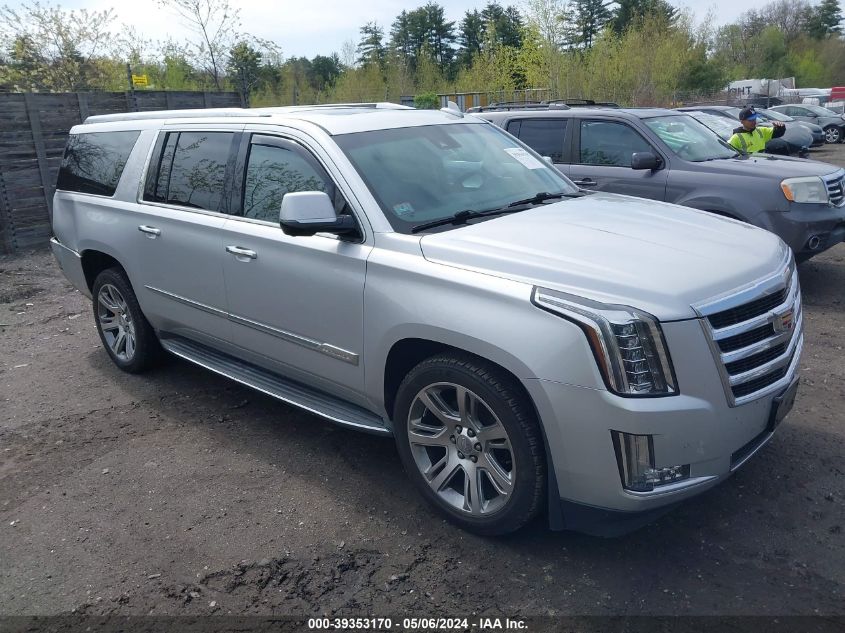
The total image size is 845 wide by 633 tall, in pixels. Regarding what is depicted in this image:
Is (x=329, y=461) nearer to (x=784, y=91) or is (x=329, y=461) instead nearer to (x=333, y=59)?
(x=784, y=91)

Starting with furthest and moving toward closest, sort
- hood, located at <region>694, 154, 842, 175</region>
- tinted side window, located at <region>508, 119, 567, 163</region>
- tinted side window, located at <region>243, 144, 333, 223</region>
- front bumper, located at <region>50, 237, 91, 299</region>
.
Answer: tinted side window, located at <region>508, 119, 567, 163</region>, hood, located at <region>694, 154, 842, 175</region>, front bumper, located at <region>50, 237, 91, 299</region>, tinted side window, located at <region>243, 144, 333, 223</region>

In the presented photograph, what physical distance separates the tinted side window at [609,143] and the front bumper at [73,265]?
5277mm

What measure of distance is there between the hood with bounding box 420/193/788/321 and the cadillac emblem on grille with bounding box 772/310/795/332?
211 millimetres

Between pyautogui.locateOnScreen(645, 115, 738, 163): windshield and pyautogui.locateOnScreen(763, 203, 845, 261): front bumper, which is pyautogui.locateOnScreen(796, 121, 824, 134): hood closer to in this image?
pyautogui.locateOnScreen(645, 115, 738, 163): windshield

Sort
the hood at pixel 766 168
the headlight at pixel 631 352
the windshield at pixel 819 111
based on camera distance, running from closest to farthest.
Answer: the headlight at pixel 631 352 → the hood at pixel 766 168 → the windshield at pixel 819 111

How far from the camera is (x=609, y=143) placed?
7980mm

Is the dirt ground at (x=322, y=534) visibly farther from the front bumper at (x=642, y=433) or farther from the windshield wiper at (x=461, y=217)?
the windshield wiper at (x=461, y=217)

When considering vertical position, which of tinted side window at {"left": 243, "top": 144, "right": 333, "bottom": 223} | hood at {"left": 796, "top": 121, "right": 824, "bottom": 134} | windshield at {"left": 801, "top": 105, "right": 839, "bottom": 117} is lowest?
hood at {"left": 796, "top": 121, "right": 824, "bottom": 134}

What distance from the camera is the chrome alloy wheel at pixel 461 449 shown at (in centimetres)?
321

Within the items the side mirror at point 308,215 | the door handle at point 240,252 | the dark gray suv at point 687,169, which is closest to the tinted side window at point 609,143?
the dark gray suv at point 687,169

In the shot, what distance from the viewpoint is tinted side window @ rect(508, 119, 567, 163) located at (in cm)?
829

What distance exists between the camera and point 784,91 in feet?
159

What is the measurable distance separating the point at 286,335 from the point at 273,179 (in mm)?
920

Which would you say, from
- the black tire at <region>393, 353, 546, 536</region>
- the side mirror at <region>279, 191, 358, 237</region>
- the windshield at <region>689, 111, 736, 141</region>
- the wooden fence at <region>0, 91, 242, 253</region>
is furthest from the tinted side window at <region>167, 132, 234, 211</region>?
the windshield at <region>689, 111, 736, 141</region>
